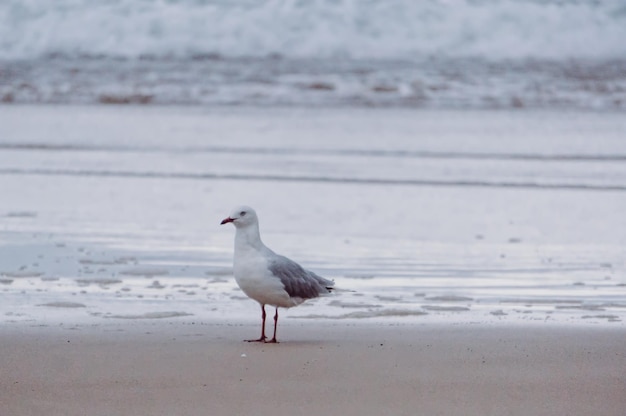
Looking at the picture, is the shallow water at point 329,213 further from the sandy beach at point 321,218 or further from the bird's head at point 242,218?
the bird's head at point 242,218

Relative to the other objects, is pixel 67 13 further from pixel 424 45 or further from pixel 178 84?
pixel 424 45

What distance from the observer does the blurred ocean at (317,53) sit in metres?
18.4

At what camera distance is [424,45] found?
22297 millimetres

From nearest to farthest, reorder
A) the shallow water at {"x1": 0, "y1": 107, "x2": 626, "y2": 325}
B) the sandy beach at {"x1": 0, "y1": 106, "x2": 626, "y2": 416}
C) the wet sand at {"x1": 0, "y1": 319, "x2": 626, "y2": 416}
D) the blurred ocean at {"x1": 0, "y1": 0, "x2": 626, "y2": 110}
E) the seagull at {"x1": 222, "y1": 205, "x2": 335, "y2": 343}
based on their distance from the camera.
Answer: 1. the wet sand at {"x1": 0, "y1": 319, "x2": 626, "y2": 416}
2. the sandy beach at {"x1": 0, "y1": 106, "x2": 626, "y2": 416}
3. the seagull at {"x1": 222, "y1": 205, "x2": 335, "y2": 343}
4. the shallow water at {"x1": 0, "y1": 107, "x2": 626, "y2": 325}
5. the blurred ocean at {"x1": 0, "y1": 0, "x2": 626, "y2": 110}

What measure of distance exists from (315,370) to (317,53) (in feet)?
59.5

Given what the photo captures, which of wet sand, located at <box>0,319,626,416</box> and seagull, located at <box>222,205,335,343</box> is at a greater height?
seagull, located at <box>222,205,335,343</box>

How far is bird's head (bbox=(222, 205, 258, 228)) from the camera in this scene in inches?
213

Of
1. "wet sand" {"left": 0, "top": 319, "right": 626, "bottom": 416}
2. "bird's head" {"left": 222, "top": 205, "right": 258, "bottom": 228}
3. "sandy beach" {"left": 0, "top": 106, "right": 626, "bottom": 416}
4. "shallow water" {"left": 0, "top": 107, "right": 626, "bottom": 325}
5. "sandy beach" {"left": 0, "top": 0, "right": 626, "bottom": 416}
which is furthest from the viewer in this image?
"shallow water" {"left": 0, "top": 107, "right": 626, "bottom": 325}

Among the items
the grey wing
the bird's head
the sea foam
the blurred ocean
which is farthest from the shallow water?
the sea foam

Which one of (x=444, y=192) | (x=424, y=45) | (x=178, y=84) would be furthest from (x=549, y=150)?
(x=424, y=45)

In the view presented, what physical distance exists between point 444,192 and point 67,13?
1559 cm

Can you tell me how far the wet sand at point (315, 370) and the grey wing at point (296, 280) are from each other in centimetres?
18

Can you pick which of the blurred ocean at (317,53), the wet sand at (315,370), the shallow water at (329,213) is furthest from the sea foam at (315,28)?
the wet sand at (315,370)

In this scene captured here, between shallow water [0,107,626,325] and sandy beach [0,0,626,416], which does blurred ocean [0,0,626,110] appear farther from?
shallow water [0,107,626,325]
